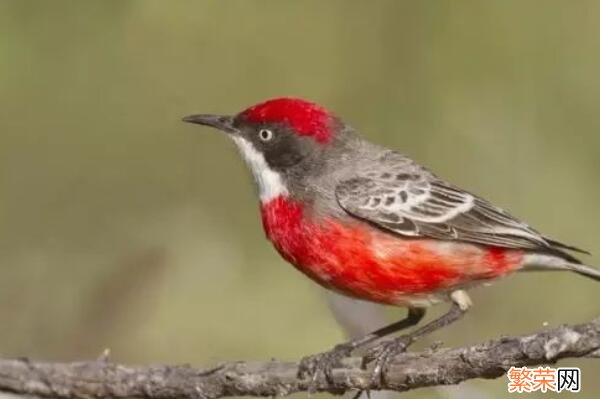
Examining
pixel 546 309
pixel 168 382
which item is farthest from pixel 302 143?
pixel 546 309

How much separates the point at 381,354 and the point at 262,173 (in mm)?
1282

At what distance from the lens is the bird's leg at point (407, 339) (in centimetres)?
589

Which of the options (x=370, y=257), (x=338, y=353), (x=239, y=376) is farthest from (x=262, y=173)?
(x=239, y=376)

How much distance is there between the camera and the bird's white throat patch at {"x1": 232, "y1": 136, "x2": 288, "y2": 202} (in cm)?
671

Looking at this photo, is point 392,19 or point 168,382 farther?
point 392,19

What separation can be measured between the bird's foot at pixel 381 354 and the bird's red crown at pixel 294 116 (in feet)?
3.83

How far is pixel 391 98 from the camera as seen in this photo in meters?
9.28

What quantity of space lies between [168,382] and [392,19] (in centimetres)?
435

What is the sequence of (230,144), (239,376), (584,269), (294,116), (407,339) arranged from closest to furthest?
(239,376)
(407,339)
(584,269)
(294,116)
(230,144)

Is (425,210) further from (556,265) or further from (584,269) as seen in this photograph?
(584,269)

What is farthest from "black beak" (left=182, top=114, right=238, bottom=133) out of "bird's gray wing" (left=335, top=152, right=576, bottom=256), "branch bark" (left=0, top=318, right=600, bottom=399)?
"branch bark" (left=0, top=318, right=600, bottom=399)

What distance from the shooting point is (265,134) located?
269 inches

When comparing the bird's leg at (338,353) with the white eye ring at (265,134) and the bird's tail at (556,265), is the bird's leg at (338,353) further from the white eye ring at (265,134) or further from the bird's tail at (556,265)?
the white eye ring at (265,134)

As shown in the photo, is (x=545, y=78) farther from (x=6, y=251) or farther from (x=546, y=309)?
(x=6, y=251)
